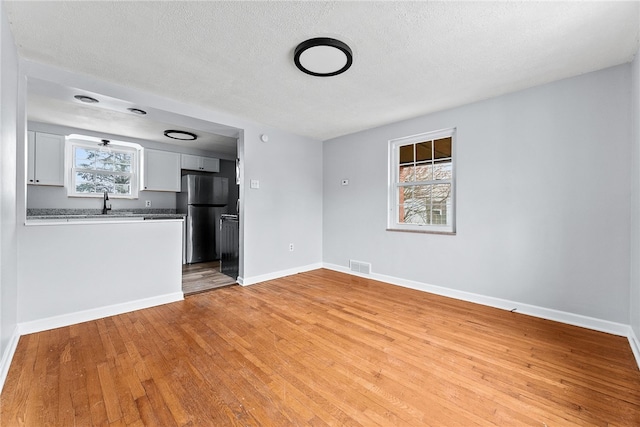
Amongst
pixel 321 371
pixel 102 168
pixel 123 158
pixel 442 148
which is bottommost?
pixel 321 371

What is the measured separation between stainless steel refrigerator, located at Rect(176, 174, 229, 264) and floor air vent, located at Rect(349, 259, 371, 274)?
2962 mm

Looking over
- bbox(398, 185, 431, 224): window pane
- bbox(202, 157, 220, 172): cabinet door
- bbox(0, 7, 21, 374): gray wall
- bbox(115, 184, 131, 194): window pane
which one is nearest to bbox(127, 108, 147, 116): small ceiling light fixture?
bbox(0, 7, 21, 374): gray wall

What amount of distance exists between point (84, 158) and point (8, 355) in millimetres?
3723

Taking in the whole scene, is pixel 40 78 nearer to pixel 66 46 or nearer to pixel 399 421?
pixel 66 46

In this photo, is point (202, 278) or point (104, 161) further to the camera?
point (104, 161)

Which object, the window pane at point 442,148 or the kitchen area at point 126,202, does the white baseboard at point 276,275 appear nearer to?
the kitchen area at point 126,202

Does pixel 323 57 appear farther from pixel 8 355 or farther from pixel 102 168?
pixel 102 168

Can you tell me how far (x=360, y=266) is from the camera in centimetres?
424

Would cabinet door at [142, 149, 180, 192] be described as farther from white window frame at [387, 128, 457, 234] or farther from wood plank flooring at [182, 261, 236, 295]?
white window frame at [387, 128, 457, 234]

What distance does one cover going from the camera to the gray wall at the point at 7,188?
1615mm

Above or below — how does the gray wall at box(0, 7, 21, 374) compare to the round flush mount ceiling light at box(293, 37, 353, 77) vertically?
below

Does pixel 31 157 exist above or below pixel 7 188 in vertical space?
above

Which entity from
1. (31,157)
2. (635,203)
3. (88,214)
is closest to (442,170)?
(635,203)

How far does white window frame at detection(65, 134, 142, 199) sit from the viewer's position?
4.23 meters
